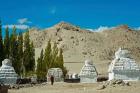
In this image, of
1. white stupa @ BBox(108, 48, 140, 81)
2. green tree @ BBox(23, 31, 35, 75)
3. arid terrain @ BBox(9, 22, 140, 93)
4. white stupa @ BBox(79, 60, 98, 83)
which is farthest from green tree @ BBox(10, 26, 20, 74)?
arid terrain @ BBox(9, 22, 140, 93)

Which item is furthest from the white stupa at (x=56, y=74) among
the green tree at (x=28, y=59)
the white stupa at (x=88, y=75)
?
the green tree at (x=28, y=59)

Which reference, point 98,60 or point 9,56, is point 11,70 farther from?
point 98,60

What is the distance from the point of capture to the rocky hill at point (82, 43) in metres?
162

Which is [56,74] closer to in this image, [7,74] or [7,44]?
[7,44]

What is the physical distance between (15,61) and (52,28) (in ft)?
430

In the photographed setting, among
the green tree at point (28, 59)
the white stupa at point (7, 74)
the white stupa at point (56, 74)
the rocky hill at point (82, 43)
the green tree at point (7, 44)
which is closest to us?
the white stupa at point (7, 74)

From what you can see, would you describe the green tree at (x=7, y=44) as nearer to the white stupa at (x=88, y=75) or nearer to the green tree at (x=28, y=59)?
the green tree at (x=28, y=59)

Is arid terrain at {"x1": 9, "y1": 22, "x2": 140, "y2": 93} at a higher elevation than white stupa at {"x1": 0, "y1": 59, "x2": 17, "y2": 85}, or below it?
higher

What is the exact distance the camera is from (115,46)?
18612 centimetres

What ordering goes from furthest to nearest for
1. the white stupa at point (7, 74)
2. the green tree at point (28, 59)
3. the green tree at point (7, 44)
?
the green tree at point (28, 59) < the green tree at point (7, 44) < the white stupa at point (7, 74)

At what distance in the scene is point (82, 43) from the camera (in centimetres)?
17650

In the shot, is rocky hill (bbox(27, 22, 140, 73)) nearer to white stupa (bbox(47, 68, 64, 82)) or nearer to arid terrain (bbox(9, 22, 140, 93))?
arid terrain (bbox(9, 22, 140, 93))

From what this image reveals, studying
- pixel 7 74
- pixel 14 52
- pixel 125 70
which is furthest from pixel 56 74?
pixel 7 74

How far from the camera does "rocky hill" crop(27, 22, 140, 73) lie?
533 ft
